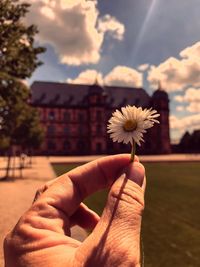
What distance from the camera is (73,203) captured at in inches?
57.6

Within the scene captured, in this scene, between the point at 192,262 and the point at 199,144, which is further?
the point at 199,144

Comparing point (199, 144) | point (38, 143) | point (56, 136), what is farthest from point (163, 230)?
point (199, 144)

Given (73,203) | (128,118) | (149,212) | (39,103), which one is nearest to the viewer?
(128,118)

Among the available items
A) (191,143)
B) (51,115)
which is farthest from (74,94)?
(191,143)

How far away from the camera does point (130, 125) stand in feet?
3.90

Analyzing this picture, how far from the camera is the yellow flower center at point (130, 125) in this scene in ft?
3.87

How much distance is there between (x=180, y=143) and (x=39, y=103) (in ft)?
149

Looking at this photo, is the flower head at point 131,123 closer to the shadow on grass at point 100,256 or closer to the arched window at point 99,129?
the shadow on grass at point 100,256

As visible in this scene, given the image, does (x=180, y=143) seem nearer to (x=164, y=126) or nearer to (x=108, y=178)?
(x=164, y=126)

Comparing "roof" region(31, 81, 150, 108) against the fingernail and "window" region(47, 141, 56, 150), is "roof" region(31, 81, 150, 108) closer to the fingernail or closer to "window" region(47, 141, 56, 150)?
"window" region(47, 141, 56, 150)

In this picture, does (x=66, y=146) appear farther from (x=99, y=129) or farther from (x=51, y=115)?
(x=99, y=129)

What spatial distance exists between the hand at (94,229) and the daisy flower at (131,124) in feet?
0.69

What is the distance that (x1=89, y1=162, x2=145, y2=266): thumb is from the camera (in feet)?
3.87

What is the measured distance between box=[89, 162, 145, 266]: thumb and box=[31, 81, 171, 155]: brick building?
78011 mm
